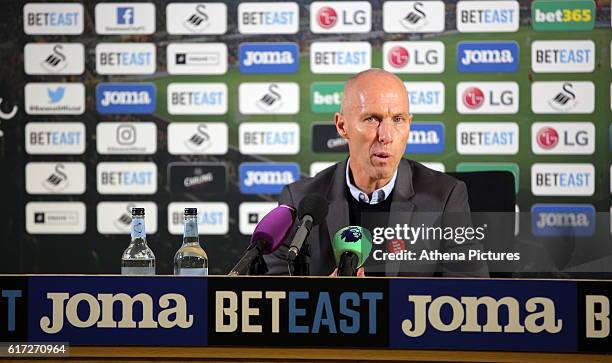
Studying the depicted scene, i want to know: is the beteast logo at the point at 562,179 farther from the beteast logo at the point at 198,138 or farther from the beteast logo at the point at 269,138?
the beteast logo at the point at 198,138

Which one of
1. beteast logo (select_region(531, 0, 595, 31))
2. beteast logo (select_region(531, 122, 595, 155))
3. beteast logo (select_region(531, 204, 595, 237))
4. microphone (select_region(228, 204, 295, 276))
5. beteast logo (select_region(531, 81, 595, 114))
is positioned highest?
beteast logo (select_region(531, 0, 595, 31))

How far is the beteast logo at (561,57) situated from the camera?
3609 millimetres

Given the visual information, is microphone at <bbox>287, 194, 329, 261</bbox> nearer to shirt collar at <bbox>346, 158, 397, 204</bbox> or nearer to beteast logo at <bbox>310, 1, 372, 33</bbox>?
shirt collar at <bbox>346, 158, 397, 204</bbox>

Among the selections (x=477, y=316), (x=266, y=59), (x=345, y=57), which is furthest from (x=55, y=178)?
(x=477, y=316)

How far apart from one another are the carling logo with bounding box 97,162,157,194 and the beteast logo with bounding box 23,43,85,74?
48 centimetres

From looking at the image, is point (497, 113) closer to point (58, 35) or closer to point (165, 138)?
point (165, 138)

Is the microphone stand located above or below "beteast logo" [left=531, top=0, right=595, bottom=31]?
below

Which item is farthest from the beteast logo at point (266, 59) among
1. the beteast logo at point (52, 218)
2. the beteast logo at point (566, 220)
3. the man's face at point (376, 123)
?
the man's face at point (376, 123)

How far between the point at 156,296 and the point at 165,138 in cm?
255

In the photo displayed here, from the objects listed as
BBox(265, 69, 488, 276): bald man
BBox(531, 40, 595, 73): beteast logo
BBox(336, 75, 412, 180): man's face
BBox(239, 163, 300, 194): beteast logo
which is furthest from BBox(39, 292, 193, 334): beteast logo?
BBox(531, 40, 595, 73): beteast logo

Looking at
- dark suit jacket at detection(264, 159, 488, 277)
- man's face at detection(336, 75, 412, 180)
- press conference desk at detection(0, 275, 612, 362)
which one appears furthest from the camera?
man's face at detection(336, 75, 412, 180)

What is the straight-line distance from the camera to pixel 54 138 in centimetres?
377

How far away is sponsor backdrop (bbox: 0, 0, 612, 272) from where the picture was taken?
143 inches

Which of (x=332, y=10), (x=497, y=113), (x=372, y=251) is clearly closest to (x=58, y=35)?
(x=332, y=10)
